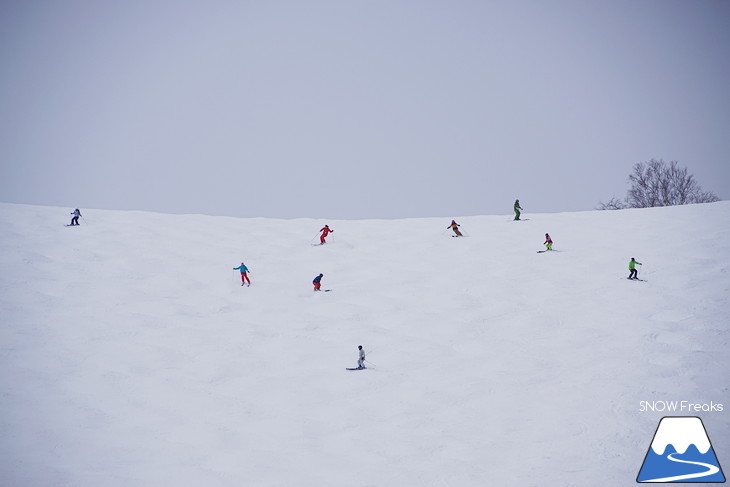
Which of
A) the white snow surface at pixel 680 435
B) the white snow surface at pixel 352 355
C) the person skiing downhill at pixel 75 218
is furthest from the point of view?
the person skiing downhill at pixel 75 218

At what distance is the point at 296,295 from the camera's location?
20.5 metres

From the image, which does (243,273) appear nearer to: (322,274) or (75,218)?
(322,274)

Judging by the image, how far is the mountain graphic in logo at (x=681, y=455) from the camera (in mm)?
9922

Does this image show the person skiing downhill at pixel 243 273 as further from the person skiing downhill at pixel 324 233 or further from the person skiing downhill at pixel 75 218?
the person skiing downhill at pixel 75 218

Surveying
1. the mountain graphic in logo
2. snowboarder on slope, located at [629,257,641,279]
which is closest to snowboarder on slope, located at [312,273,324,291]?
snowboarder on slope, located at [629,257,641,279]

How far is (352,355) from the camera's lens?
16.0 metres

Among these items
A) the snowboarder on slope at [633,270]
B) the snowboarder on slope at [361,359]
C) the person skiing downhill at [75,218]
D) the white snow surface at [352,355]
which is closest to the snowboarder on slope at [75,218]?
the person skiing downhill at [75,218]

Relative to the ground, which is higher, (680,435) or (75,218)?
(75,218)

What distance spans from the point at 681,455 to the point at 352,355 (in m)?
8.86

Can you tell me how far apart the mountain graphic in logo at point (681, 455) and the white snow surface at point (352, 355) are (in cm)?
25

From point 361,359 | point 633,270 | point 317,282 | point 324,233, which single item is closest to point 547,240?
point 633,270

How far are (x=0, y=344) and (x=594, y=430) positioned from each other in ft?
53.4

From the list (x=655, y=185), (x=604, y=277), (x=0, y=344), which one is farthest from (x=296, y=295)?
(x=655, y=185)

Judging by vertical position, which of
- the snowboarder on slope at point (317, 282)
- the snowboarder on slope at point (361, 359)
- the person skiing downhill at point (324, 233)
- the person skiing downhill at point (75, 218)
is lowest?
the snowboarder on slope at point (361, 359)
